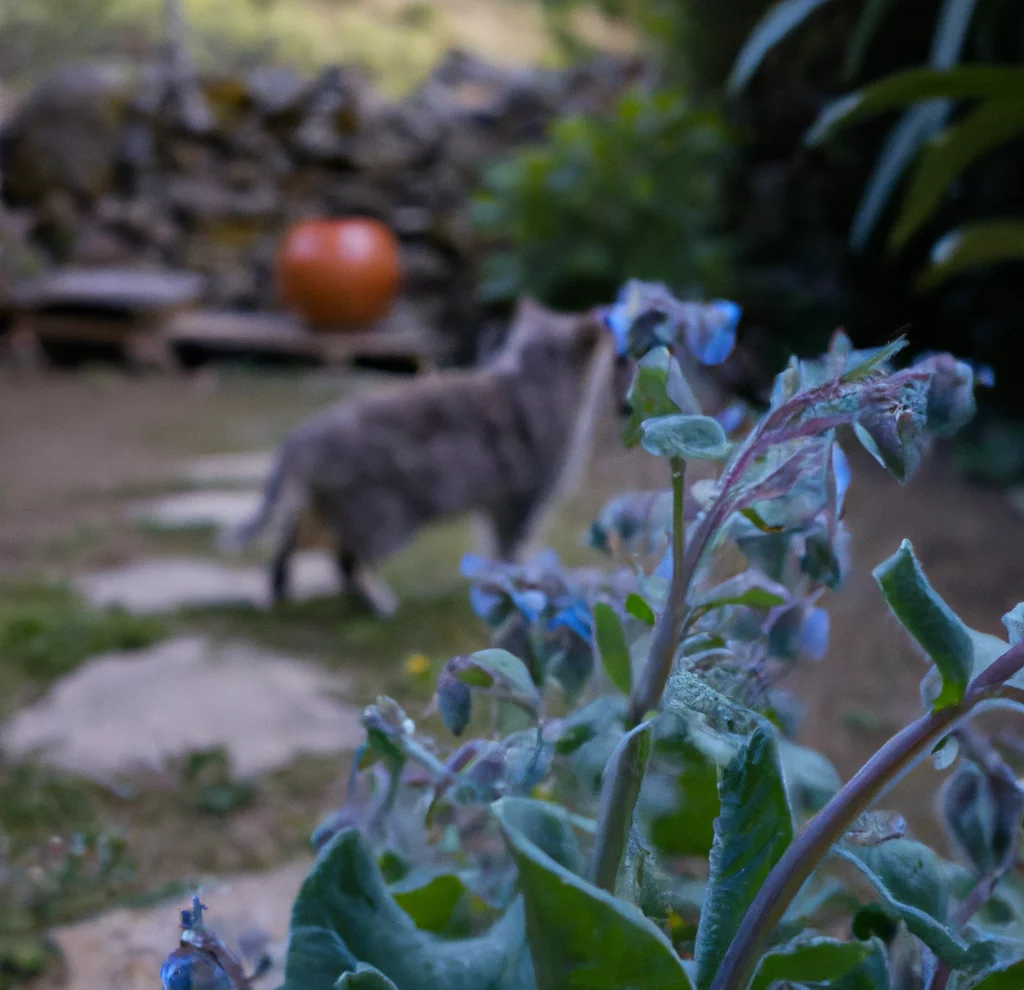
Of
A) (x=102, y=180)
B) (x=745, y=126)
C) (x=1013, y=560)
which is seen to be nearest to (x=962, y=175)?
(x=745, y=126)

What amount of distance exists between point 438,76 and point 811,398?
5.66m

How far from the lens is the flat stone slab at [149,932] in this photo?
680 millimetres

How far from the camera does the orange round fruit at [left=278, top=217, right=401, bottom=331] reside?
4.57 m

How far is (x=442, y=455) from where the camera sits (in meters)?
2.09

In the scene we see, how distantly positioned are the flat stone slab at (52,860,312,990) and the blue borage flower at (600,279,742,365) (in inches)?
16.6

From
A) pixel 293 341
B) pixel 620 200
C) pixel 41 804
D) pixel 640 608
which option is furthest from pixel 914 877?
pixel 293 341

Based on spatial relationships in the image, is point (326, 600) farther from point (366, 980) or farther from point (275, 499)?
point (366, 980)

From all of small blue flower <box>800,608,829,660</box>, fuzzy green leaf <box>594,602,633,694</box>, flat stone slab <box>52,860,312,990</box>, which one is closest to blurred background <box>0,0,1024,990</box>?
flat stone slab <box>52,860,312,990</box>

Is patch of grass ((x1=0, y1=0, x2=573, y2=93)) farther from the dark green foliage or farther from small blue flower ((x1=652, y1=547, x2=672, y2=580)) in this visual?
small blue flower ((x1=652, y1=547, x2=672, y2=580))

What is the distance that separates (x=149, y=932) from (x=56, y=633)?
116 cm

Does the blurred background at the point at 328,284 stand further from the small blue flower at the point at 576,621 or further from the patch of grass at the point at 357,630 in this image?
the small blue flower at the point at 576,621

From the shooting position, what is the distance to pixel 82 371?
4406mm

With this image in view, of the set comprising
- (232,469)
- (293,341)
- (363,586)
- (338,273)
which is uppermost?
(363,586)

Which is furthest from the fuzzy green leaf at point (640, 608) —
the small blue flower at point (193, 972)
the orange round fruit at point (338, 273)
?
the orange round fruit at point (338, 273)
